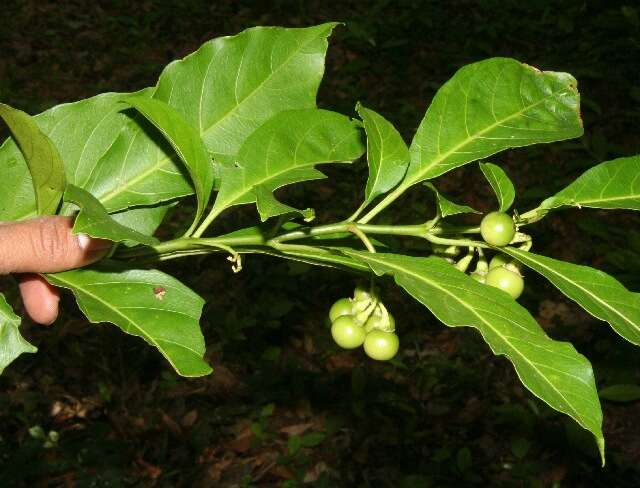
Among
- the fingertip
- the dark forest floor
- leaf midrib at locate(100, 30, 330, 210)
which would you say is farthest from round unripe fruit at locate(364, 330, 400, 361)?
the dark forest floor

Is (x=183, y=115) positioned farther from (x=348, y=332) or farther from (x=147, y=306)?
(x=348, y=332)

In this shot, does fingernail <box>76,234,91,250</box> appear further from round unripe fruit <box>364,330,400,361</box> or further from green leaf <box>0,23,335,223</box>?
round unripe fruit <box>364,330,400,361</box>

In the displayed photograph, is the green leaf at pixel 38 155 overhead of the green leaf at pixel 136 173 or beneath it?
overhead

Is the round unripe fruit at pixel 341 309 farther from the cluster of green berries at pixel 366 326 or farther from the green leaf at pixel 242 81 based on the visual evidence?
the green leaf at pixel 242 81

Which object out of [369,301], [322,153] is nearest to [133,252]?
[322,153]

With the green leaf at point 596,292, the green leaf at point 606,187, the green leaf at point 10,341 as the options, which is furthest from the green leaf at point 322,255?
the green leaf at point 10,341

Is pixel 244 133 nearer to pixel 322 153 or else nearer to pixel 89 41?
pixel 322 153
